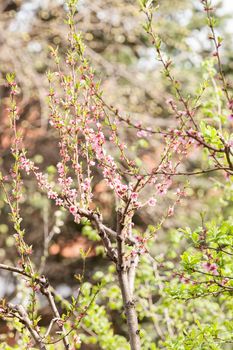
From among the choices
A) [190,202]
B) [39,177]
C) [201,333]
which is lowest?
[201,333]

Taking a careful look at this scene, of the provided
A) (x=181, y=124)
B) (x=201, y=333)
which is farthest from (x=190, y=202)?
(x=181, y=124)

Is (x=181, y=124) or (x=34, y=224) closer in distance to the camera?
(x=181, y=124)

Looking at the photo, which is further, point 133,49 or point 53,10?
point 133,49

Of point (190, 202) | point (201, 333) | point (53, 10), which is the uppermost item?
point (53, 10)

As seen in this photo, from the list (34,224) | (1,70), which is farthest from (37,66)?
(34,224)

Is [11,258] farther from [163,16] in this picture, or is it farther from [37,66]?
[163,16]

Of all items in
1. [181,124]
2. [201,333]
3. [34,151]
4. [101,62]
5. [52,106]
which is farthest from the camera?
[34,151]

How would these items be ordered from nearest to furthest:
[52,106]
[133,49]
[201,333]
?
[52,106] → [201,333] → [133,49]

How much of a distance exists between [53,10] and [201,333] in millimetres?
6385

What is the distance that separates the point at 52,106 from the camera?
225 centimetres

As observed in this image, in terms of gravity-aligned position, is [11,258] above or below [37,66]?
below

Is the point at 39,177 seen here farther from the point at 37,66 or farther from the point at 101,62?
the point at 37,66

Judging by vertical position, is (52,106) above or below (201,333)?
above

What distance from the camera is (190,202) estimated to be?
7.46 m
